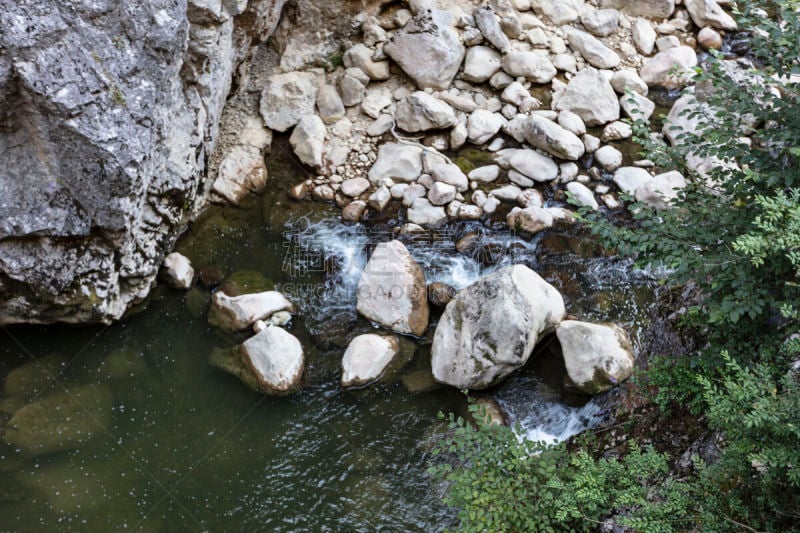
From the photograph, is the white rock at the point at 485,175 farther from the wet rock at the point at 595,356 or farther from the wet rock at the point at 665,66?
the wet rock at the point at 665,66

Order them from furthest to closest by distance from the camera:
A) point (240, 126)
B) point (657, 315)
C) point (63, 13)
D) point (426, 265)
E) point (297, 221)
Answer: point (240, 126) < point (297, 221) < point (426, 265) < point (657, 315) < point (63, 13)

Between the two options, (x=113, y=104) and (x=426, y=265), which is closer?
(x=113, y=104)

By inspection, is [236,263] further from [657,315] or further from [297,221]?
[657,315]

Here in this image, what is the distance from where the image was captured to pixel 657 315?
20.4 feet

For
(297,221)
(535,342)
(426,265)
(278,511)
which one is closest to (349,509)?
(278,511)

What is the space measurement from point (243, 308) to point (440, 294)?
233 centimetres

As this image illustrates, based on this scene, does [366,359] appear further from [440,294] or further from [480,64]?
[480,64]

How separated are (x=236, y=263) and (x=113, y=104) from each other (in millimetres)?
2664

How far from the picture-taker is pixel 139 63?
5.76 meters

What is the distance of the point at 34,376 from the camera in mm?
6520

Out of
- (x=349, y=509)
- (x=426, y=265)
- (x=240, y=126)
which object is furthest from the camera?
(x=240, y=126)

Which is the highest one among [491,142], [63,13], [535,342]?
[63,13]

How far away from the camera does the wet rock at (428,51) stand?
9141mm

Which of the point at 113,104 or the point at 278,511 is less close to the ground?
the point at 113,104
